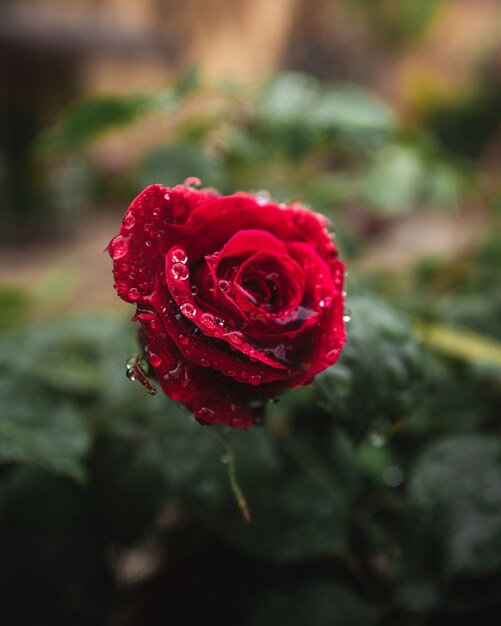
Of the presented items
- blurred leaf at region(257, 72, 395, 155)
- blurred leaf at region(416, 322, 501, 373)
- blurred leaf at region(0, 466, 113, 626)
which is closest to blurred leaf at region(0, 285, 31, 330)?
blurred leaf at region(0, 466, 113, 626)

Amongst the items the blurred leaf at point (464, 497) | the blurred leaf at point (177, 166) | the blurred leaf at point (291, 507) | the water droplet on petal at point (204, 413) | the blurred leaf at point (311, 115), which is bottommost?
the blurred leaf at point (291, 507)

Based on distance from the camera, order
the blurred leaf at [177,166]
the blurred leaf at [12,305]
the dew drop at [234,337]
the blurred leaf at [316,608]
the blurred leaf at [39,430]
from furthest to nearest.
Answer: the blurred leaf at [12,305] < the blurred leaf at [177,166] < the blurred leaf at [316,608] < the blurred leaf at [39,430] < the dew drop at [234,337]

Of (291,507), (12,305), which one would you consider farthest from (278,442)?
(12,305)

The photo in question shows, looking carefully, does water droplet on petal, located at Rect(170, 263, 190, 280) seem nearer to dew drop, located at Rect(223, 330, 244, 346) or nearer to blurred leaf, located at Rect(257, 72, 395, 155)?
dew drop, located at Rect(223, 330, 244, 346)

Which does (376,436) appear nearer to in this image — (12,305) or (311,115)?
(311,115)

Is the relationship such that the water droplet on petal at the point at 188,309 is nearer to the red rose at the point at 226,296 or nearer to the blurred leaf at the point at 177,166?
the red rose at the point at 226,296

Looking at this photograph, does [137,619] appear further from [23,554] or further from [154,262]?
[154,262]

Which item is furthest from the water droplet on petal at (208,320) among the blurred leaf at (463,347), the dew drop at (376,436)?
the blurred leaf at (463,347)
